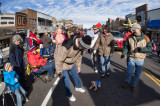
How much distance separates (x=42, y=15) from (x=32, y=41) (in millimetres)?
41294

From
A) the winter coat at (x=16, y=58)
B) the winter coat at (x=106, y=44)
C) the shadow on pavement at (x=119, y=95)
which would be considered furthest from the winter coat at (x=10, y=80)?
the winter coat at (x=106, y=44)

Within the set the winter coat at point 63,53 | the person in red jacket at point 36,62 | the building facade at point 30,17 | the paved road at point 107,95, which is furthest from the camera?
the building facade at point 30,17

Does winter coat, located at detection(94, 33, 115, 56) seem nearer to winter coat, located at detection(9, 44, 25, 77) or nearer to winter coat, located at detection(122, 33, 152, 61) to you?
winter coat, located at detection(122, 33, 152, 61)

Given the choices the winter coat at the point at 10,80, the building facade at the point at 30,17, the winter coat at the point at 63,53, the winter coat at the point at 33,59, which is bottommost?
the winter coat at the point at 10,80

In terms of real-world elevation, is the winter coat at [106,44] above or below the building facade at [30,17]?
below

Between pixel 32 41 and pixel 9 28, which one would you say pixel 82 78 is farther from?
pixel 9 28

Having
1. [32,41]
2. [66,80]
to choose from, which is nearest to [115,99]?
[66,80]

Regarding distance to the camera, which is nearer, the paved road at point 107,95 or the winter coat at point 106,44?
the paved road at point 107,95

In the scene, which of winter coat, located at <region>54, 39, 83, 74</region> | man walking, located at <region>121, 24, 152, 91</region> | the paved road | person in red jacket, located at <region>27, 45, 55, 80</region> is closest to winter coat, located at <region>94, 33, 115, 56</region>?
man walking, located at <region>121, 24, 152, 91</region>

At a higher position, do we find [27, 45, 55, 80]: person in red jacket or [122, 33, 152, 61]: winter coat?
[122, 33, 152, 61]: winter coat

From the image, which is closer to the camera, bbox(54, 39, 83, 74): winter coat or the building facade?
bbox(54, 39, 83, 74): winter coat

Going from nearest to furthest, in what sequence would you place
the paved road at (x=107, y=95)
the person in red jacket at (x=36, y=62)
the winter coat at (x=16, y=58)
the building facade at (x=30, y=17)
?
the paved road at (x=107, y=95) → the winter coat at (x=16, y=58) → the person in red jacket at (x=36, y=62) → the building facade at (x=30, y=17)

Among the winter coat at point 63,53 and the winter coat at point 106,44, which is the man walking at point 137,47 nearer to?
the winter coat at point 106,44

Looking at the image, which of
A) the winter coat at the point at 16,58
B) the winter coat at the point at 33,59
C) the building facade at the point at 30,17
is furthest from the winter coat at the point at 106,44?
the building facade at the point at 30,17
